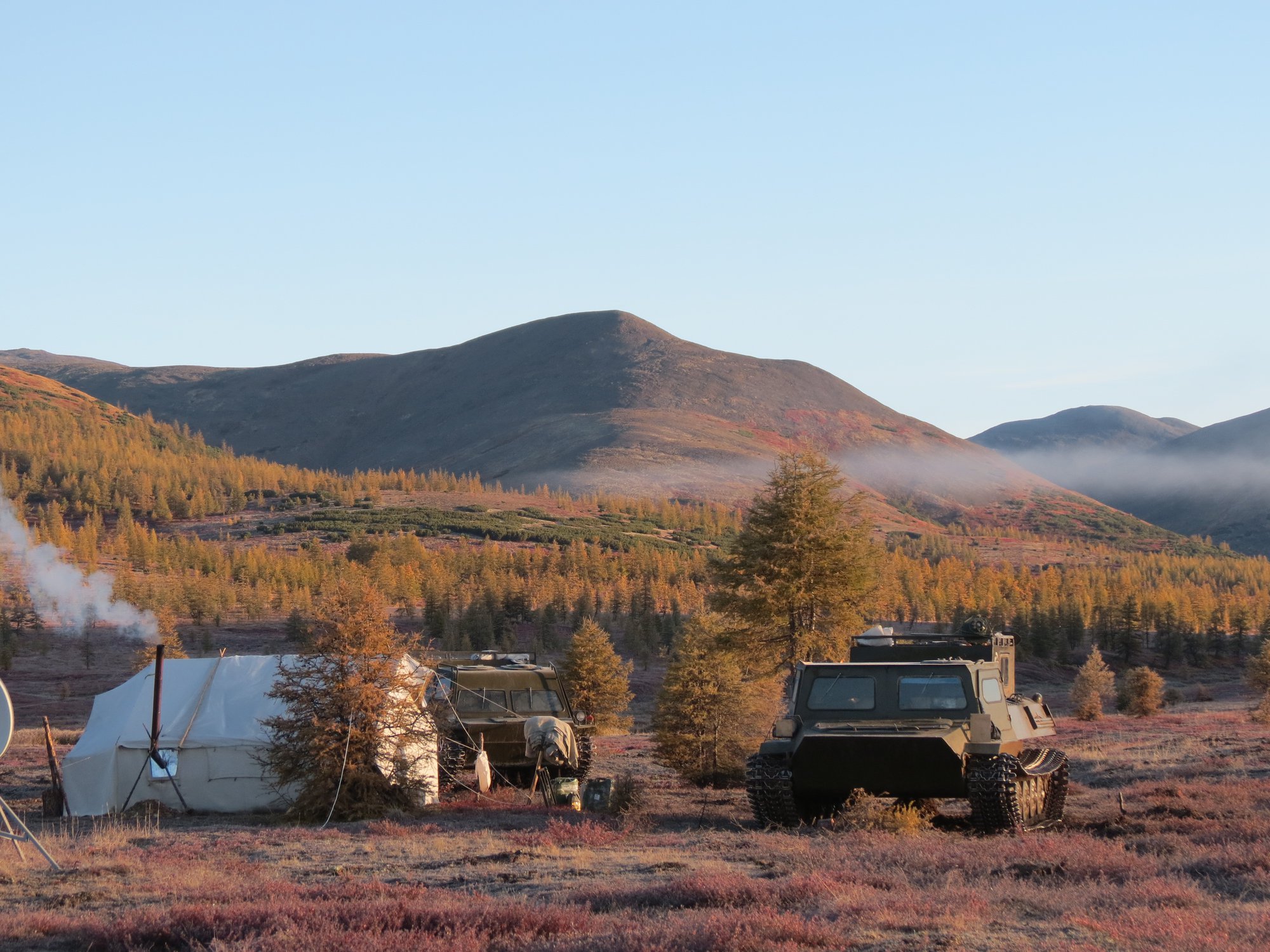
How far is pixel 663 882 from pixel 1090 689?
1942 inches

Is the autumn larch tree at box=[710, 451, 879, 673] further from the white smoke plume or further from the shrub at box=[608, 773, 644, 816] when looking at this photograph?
the white smoke plume

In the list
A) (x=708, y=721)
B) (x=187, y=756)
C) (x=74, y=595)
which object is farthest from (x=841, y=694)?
(x=74, y=595)

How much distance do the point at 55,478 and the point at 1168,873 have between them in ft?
522

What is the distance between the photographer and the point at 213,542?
13125 centimetres

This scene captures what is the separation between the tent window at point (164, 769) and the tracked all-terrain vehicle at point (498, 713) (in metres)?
4.72

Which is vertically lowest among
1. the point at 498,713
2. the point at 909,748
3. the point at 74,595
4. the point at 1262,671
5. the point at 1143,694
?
the point at 1143,694

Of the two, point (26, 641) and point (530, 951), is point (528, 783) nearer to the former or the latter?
point (530, 951)

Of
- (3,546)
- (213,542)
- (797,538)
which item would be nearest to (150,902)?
(797,538)

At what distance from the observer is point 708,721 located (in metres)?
26.0

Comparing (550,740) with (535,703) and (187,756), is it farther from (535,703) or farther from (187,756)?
(187,756)

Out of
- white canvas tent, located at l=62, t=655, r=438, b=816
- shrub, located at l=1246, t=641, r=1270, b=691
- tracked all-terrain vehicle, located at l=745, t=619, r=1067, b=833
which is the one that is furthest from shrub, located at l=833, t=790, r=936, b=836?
shrub, located at l=1246, t=641, r=1270, b=691

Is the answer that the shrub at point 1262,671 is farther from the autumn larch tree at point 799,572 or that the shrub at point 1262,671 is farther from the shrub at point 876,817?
the shrub at point 876,817

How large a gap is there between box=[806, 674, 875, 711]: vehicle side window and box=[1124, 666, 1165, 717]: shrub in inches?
1606

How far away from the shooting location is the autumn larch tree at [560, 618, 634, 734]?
169 ft
